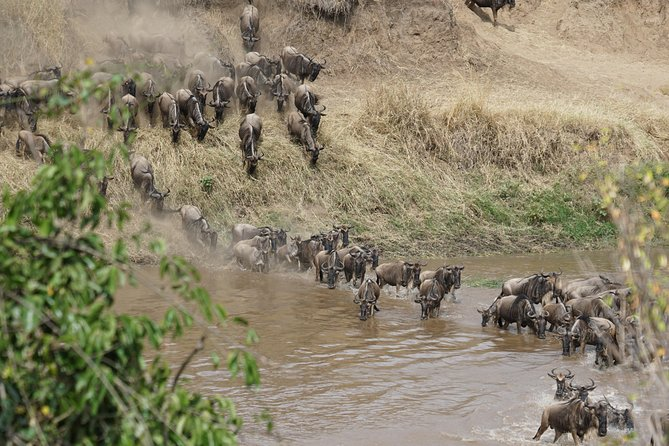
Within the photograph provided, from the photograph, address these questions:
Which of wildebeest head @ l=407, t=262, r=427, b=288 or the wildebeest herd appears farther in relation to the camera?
wildebeest head @ l=407, t=262, r=427, b=288

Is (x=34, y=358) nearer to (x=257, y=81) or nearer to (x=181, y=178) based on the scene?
(x=181, y=178)

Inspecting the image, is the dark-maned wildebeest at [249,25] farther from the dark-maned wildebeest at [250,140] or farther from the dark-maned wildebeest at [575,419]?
the dark-maned wildebeest at [575,419]

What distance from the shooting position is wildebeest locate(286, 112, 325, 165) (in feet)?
63.9

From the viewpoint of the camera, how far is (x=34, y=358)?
13.2 feet

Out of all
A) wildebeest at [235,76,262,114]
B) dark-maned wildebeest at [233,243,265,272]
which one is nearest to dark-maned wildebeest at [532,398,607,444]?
dark-maned wildebeest at [233,243,265,272]

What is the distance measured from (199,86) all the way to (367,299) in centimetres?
813

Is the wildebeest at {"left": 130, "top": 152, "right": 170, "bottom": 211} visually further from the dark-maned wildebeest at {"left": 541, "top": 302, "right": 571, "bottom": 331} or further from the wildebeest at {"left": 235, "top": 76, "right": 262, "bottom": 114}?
the dark-maned wildebeest at {"left": 541, "top": 302, "right": 571, "bottom": 331}

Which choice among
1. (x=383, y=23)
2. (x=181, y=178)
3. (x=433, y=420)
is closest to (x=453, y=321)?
(x=433, y=420)

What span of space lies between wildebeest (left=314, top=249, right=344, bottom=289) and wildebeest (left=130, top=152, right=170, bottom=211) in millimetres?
3343

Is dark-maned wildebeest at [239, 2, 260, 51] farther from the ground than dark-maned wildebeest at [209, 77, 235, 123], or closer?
farther from the ground

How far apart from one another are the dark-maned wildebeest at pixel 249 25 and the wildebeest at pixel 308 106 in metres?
3.60

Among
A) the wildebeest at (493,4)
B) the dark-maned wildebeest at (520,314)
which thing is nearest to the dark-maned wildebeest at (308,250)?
the dark-maned wildebeest at (520,314)

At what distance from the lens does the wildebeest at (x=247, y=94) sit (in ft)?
66.0

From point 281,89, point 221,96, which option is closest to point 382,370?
point 221,96
